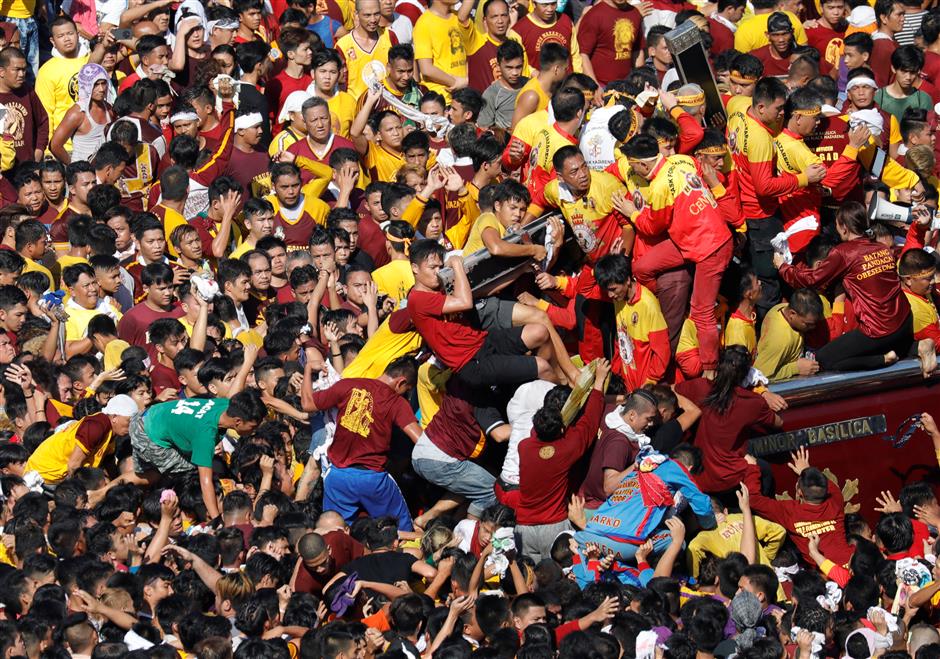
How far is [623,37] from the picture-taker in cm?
1686

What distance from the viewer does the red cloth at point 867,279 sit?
1329 cm

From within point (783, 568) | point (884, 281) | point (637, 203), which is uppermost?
point (637, 203)

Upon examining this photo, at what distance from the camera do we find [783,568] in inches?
488

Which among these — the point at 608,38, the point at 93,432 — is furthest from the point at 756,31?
the point at 93,432

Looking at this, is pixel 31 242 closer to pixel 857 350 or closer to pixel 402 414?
pixel 402 414

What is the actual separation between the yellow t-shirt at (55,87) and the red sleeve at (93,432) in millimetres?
4489

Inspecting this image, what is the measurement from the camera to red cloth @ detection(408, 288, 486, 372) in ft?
40.3

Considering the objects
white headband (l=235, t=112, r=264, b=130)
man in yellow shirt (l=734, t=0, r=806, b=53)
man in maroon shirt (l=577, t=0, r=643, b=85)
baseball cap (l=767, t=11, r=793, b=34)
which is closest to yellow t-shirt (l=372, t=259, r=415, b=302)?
white headband (l=235, t=112, r=264, b=130)

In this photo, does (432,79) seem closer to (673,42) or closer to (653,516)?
(673,42)

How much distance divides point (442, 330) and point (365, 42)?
17.9ft

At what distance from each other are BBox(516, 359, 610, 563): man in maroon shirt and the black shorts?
1.41ft

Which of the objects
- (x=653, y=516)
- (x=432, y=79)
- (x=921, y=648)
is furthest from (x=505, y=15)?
(x=921, y=648)

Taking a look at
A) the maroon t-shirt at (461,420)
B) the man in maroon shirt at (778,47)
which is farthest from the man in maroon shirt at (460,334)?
the man in maroon shirt at (778,47)

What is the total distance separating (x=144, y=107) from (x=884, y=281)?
6738mm
